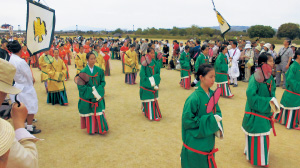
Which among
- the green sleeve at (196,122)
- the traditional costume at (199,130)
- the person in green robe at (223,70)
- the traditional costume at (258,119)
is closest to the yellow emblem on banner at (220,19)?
the person in green robe at (223,70)

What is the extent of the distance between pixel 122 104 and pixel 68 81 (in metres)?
4.61

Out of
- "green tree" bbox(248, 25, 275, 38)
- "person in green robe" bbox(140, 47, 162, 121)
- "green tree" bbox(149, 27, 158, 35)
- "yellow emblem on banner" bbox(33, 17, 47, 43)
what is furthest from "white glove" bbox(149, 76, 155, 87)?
"green tree" bbox(149, 27, 158, 35)

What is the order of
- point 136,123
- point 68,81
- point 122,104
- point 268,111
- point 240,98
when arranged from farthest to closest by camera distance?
point 68,81, point 240,98, point 122,104, point 136,123, point 268,111

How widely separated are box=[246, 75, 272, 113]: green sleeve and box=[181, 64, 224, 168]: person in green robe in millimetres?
A: 1168

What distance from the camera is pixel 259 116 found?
3.87 metres

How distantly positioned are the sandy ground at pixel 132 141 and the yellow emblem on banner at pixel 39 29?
2.19 m

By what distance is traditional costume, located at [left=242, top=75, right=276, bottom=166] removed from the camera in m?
3.77

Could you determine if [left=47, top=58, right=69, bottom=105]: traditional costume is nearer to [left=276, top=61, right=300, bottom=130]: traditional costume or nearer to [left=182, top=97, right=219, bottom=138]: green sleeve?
[left=182, top=97, right=219, bottom=138]: green sleeve

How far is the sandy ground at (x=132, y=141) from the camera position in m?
4.24

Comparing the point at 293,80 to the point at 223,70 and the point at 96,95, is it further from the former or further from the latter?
the point at 96,95

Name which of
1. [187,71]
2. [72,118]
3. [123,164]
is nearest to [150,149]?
[123,164]

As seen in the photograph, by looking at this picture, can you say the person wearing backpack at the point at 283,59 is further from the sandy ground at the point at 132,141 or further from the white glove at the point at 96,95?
the white glove at the point at 96,95

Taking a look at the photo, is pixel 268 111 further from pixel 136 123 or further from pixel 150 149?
pixel 136 123

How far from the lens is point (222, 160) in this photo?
14.0 feet
